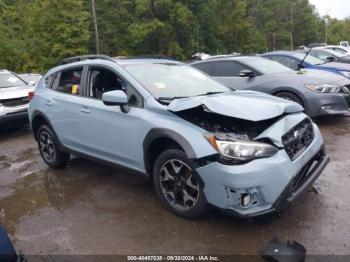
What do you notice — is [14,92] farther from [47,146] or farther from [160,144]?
[160,144]

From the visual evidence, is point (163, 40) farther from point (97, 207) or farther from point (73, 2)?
point (97, 207)

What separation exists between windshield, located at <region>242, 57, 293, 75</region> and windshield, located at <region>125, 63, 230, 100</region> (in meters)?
3.33

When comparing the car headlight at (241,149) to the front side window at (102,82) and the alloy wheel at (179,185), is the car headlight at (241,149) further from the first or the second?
the front side window at (102,82)

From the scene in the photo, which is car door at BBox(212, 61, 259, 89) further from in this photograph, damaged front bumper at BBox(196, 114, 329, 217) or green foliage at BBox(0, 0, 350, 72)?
green foliage at BBox(0, 0, 350, 72)

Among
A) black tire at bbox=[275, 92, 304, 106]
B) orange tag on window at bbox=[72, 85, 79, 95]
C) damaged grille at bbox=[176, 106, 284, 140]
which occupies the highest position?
orange tag on window at bbox=[72, 85, 79, 95]

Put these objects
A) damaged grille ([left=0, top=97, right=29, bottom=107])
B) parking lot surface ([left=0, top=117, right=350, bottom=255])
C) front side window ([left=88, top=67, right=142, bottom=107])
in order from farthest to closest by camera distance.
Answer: damaged grille ([left=0, top=97, right=29, bottom=107]), front side window ([left=88, top=67, right=142, bottom=107]), parking lot surface ([left=0, top=117, right=350, bottom=255])

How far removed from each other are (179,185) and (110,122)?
1198 mm

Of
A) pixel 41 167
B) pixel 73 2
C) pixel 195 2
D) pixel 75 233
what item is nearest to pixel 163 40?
pixel 195 2

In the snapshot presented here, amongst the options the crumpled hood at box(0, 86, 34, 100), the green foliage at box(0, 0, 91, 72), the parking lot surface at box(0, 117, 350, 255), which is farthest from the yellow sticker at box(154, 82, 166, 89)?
the green foliage at box(0, 0, 91, 72)

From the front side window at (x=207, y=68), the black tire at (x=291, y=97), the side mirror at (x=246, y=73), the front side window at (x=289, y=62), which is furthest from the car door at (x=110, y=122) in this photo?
the front side window at (x=289, y=62)

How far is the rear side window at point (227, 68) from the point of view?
8.30 meters

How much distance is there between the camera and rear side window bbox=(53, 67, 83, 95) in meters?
5.21

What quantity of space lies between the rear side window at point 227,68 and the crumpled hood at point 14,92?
4477mm

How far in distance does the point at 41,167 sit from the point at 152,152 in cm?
277
